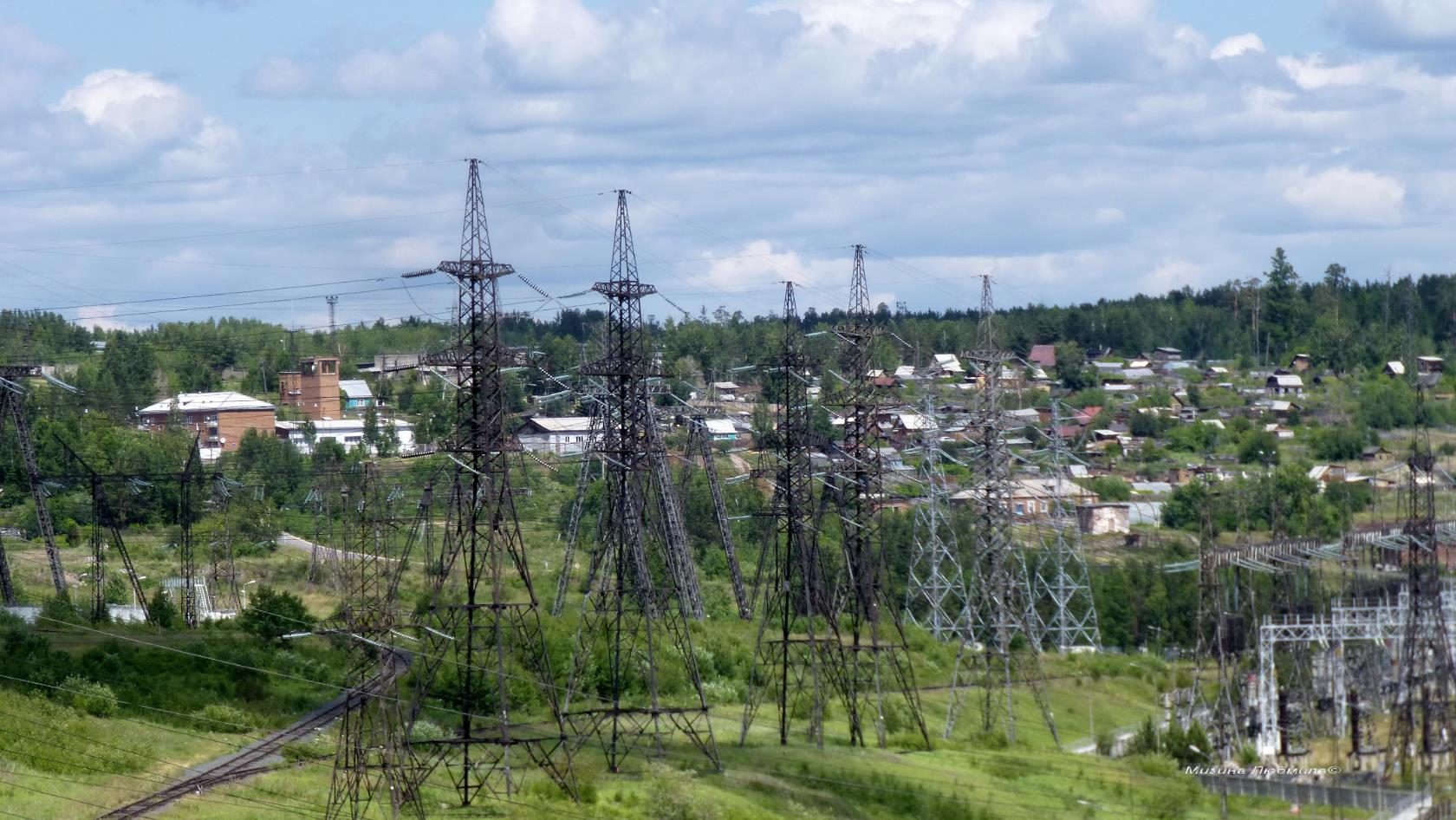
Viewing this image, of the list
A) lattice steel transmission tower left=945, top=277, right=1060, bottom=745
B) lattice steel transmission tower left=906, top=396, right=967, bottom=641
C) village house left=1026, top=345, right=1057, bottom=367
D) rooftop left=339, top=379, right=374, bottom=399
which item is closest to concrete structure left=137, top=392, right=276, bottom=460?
rooftop left=339, top=379, right=374, bottom=399

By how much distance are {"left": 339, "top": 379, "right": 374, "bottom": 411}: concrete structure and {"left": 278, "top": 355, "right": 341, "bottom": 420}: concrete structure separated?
1.53 meters

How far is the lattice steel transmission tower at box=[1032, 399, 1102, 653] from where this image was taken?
69812 millimetres

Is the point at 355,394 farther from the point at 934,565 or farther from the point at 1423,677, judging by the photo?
the point at 1423,677

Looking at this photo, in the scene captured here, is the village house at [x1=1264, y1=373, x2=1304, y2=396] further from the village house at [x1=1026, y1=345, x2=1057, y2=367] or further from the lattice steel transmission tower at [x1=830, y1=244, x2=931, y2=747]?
the lattice steel transmission tower at [x1=830, y1=244, x2=931, y2=747]

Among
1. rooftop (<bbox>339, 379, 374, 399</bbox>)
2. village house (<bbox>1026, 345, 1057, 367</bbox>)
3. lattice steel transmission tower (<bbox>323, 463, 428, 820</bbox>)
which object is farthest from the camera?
village house (<bbox>1026, 345, 1057, 367</bbox>)

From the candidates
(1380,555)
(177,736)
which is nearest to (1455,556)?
(1380,555)

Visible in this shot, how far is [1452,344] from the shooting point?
141 metres

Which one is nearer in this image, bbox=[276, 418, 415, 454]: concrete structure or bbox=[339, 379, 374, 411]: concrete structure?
bbox=[276, 418, 415, 454]: concrete structure

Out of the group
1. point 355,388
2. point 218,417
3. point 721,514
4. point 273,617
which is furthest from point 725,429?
point 273,617

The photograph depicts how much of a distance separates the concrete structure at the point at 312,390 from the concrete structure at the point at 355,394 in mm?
1531

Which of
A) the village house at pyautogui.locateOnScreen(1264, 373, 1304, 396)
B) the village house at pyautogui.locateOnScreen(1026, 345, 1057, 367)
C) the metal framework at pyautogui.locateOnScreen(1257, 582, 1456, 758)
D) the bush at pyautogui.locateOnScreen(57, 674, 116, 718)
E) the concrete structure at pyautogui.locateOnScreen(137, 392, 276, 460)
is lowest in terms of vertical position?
the metal framework at pyautogui.locateOnScreen(1257, 582, 1456, 758)

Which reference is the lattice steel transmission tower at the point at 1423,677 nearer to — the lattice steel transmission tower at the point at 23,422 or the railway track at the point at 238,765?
the railway track at the point at 238,765

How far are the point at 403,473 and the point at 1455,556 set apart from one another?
45.6 m

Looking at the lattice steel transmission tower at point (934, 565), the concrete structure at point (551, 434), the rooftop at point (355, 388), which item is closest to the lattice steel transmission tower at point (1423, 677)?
the lattice steel transmission tower at point (934, 565)
